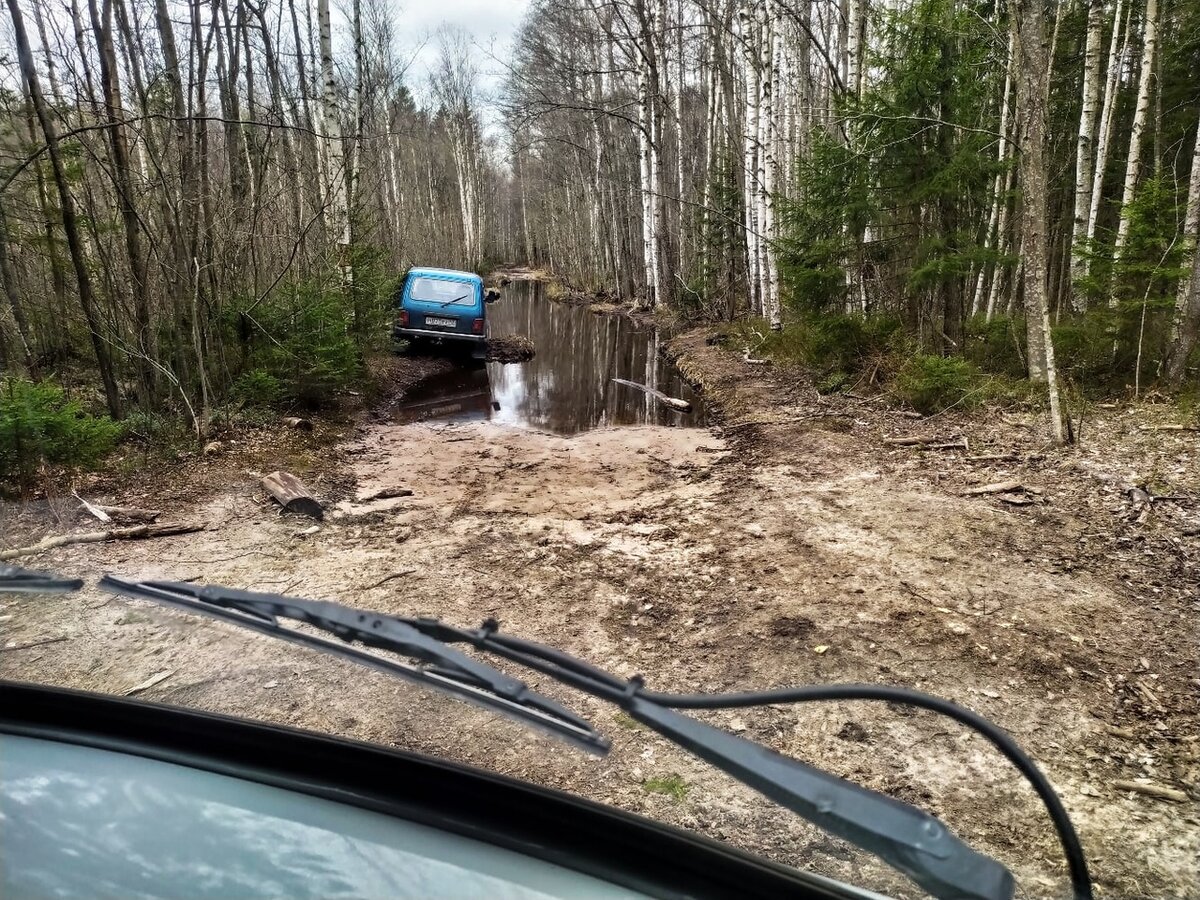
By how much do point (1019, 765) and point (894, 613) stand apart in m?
3.08

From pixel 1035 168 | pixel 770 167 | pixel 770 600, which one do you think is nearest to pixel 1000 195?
pixel 1035 168

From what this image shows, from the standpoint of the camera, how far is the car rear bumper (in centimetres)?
1447

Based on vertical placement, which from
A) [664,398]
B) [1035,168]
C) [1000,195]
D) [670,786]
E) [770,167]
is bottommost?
[670,786]

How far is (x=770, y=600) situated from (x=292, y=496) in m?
4.16

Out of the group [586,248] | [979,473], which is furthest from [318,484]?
[586,248]

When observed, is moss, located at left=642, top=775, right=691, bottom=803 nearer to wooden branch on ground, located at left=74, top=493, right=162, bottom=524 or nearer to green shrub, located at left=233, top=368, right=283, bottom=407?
wooden branch on ground, located at left=74, top=493, right=162, bottom=524

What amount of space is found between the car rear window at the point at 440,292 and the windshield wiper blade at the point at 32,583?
44.1 feet

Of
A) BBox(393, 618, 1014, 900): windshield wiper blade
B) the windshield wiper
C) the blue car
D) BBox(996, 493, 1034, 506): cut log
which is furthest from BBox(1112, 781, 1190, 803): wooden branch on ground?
the blue car

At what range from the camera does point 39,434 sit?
18.3 ft

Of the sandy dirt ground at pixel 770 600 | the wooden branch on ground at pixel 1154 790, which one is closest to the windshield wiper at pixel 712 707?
the sandy dirt ground at pixel 770 600

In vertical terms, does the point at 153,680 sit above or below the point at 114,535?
above

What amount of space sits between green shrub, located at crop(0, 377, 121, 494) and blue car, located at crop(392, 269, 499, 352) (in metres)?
8.52

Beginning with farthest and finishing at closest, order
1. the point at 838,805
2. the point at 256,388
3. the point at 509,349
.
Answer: the point at 509,349, the point at 256,388, the point at 838,805

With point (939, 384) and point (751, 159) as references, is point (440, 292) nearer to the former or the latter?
point (751, 159)
